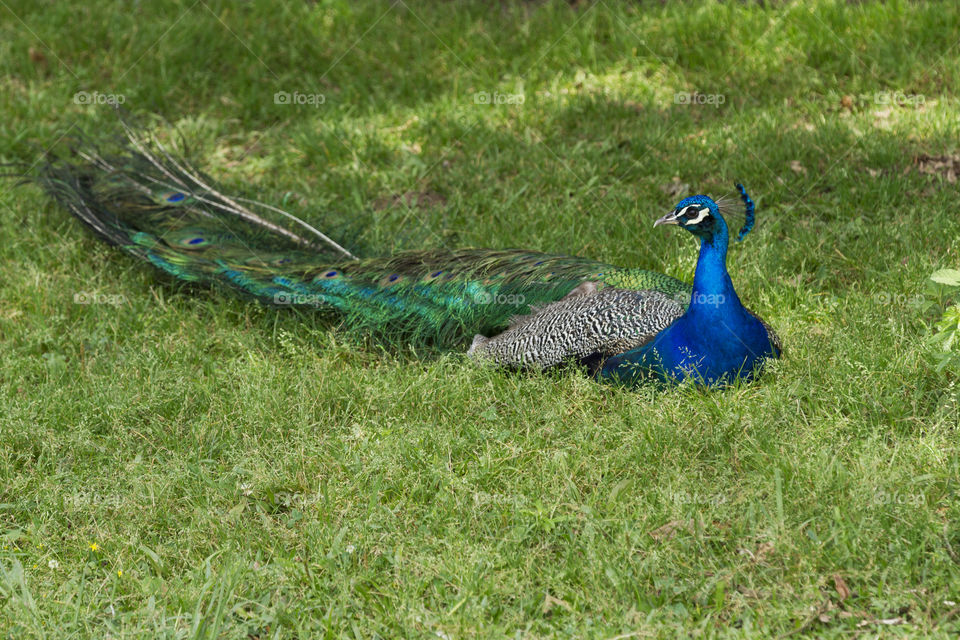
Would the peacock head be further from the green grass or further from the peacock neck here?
the green grass

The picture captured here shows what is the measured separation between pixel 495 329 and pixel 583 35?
3698 mm

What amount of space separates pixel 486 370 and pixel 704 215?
1.17 metres

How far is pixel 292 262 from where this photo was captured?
526 centimetres

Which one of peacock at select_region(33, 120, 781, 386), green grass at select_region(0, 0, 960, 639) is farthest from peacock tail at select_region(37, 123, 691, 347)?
green grass at select_region(0, 0, 960, 639)

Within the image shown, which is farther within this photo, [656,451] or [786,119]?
[786,119]

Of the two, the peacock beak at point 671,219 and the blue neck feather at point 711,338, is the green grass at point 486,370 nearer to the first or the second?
the blue neck feather at point 711,338

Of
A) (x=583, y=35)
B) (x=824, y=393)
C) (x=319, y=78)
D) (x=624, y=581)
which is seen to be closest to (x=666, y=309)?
(x=824, y=393)

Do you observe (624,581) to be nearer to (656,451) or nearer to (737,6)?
(656,451)

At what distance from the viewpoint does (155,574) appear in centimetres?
334

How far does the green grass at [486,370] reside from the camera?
3076 millimetres

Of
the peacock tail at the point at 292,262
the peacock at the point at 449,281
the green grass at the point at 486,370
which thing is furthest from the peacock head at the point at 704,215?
the green grass at the point at 486,370

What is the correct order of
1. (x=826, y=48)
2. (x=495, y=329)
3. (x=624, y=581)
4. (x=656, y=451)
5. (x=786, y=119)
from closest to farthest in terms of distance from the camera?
1. (x=624, y=581)
2. (x=656, y=451)
3. (x=495, y=329)
4. (x=786, y=119)
5. (x=826, y=48)

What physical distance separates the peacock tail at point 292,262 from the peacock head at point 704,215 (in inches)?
17.0

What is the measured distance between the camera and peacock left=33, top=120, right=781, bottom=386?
406cm
